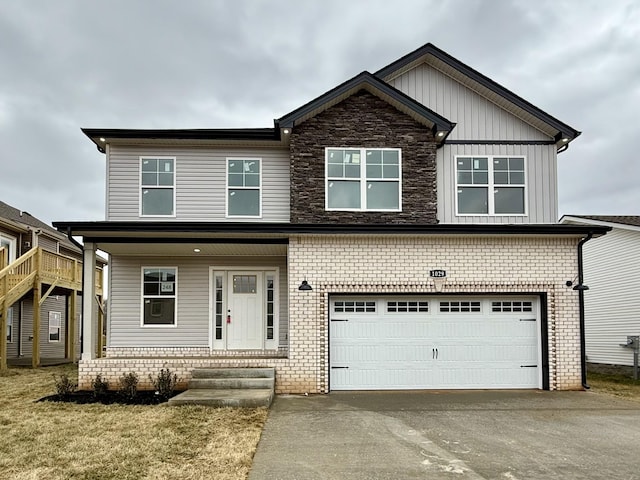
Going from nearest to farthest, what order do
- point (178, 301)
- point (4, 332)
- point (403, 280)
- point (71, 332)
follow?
point (403, 280)
point (178, 301)
point (4, 332)
point (71, 332)

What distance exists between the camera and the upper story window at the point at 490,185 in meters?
12.8

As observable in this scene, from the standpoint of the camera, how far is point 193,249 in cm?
1230

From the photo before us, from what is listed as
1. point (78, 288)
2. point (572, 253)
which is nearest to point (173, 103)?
point (78, 288)

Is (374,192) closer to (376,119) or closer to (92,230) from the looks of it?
(376,119)

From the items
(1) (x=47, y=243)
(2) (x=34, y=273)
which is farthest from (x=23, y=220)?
(2) (x=34, y=273)

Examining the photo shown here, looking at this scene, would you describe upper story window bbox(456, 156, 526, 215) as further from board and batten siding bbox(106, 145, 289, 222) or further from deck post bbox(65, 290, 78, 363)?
deck post bbox(65, 290, 78, 363)

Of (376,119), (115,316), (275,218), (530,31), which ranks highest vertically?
(530,31)

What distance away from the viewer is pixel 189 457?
6340mm

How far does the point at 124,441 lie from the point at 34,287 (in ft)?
38.4

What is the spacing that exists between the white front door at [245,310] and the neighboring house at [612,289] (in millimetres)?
10676

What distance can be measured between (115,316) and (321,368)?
5.43 m

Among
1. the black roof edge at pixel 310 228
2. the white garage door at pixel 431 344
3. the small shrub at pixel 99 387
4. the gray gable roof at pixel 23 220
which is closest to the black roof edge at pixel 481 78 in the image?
the black roof edge at pixel 310 228

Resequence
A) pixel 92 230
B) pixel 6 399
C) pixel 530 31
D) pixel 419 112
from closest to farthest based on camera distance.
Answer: pixel 6 399
pixel 92 230
pixel 419 112
pixel 530 31

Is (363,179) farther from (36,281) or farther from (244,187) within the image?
(36,281)
